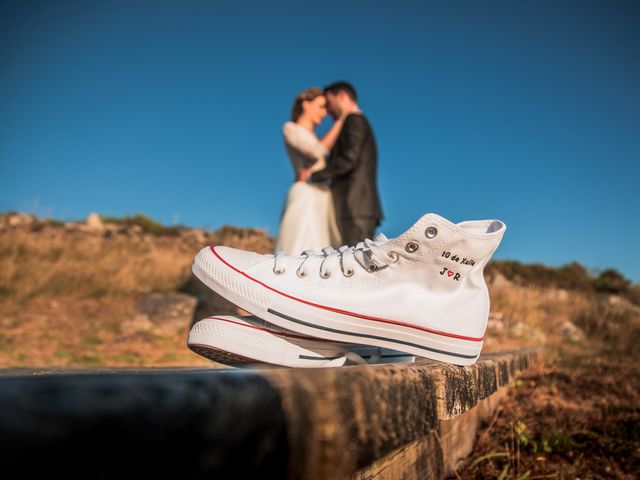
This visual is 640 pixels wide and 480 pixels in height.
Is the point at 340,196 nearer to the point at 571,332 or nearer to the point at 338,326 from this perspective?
the point at 338,326

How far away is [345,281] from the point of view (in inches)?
43.9

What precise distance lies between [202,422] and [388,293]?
2.71 ft

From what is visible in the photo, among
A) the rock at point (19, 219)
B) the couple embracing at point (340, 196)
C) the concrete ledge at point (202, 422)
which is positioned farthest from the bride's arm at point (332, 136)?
the rock at point (19, 219)

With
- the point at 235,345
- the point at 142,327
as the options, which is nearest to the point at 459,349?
the point at 235,345

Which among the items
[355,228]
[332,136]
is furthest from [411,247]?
[332,136]

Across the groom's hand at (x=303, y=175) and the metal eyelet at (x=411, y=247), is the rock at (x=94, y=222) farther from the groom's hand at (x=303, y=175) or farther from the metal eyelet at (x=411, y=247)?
the metal eyelet at (x=411, y=247)

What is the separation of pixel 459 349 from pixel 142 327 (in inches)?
216

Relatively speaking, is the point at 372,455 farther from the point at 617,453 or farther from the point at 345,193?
the point at 345,193

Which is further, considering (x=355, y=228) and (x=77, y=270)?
(x=77, y=270)

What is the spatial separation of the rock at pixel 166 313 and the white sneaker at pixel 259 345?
5.08 m

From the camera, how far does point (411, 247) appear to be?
3.43ft

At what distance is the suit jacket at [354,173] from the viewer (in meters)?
4.62

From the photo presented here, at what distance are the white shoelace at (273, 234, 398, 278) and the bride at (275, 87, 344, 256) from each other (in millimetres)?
3351

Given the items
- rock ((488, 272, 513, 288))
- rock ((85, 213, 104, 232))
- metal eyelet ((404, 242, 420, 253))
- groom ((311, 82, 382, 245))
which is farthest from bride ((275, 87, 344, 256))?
rock ((85, 213, 104, 232))
